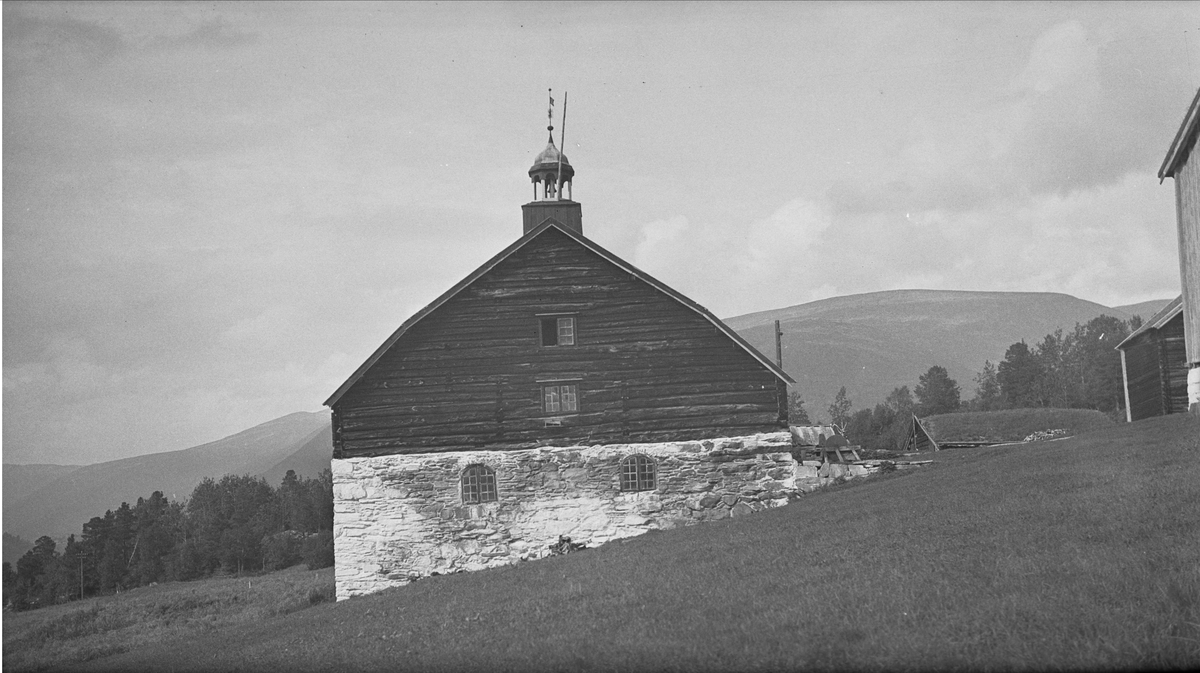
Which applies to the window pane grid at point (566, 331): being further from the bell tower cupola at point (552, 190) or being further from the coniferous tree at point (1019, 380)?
the coniferous tree at point (1019, 380)

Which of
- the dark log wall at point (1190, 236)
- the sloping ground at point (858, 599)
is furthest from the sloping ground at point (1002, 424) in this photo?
the sloping ground at point (858, 599)

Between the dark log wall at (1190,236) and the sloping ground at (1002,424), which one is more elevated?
the dark log wall at (1190,236)

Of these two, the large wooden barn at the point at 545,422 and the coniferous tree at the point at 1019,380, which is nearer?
the large wooden barn at the point at 545,422

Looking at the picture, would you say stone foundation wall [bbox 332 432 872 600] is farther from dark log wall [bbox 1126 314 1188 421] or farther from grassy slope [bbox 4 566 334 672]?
dark log wall [bbox 1126 314 1188 421]

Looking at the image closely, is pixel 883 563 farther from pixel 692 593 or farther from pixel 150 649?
pixel 150 649

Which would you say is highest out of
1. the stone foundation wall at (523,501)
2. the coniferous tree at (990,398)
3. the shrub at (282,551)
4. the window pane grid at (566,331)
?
the window pane grid at (566,331)

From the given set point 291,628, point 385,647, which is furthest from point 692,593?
point 291,628

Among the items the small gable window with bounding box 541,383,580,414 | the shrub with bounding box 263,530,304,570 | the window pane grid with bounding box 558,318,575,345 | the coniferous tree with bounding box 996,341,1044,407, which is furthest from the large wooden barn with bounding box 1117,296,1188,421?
the coniferous tree with bounding box 996,341,1044,407

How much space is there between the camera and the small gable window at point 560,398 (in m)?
24.8

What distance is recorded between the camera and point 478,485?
2438cm

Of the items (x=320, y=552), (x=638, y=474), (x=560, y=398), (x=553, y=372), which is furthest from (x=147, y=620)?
(x=320, y=552)

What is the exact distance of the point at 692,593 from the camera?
11906mm

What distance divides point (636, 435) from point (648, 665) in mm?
15899

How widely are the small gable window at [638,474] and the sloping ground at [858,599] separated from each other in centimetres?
529
